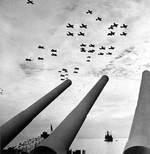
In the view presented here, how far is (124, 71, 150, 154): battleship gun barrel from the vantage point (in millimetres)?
10211

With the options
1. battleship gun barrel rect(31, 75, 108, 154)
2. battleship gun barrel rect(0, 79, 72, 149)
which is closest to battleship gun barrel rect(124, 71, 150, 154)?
battleship gun barrel rect(31, 75, 108, 154)

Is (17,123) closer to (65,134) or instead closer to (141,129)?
(65,134)

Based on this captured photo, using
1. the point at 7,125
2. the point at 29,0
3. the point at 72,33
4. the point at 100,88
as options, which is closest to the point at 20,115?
the point at 7,125

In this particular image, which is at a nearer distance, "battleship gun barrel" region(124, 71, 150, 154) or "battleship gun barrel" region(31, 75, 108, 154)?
"battleship gun barrel" region(124, 71, 150, 154)

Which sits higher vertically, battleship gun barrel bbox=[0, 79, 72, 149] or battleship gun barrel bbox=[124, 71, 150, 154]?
battleship gun barrel bbox=[124, 71, 150, 154]

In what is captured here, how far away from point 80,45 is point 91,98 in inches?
1364

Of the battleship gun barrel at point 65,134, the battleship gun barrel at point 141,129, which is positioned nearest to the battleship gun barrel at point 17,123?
the battleship gun barrel at point 65,134

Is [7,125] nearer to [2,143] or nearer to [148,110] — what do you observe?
[2,143]

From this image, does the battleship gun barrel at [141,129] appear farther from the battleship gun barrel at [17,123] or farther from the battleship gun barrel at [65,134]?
the battleship gun barrel at [17,123]

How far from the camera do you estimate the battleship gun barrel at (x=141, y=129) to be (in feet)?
33.5

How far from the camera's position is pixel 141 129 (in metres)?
11.9

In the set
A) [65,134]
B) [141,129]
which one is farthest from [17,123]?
[141,129]

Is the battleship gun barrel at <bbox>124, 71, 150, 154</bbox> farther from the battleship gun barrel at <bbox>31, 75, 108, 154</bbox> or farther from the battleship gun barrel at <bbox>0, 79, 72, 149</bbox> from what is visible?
the battleship gun barrel at <bbox>0, 79, 72, 149</bbox>

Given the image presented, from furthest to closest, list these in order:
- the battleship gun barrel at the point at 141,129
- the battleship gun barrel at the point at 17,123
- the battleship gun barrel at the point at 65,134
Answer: the battleship gun barrel at the point at 17,123 → the battleship gun barrel at the point at 65,134 → the battleship gun barrel at the point at 141,129
